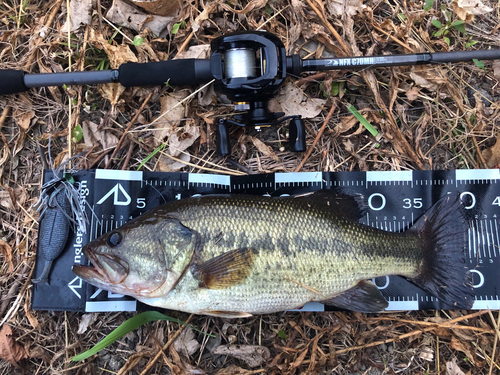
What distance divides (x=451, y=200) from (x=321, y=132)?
1.19m

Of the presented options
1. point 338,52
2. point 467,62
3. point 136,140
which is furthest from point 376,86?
point 136,140

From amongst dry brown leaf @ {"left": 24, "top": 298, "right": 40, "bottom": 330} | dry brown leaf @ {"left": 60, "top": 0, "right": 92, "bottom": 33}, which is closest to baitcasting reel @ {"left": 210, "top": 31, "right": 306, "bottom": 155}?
dry brown leaf @ {"left": 60, "top": 0, "right": 92, "bottom": 33}

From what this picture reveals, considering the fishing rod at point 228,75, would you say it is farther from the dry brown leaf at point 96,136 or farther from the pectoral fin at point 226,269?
the pectoral fin at point 226,269

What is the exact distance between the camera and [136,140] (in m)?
2.82

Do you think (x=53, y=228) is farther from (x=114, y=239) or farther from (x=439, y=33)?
(x=439, y=33)

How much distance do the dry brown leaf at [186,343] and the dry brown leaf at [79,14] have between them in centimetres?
281

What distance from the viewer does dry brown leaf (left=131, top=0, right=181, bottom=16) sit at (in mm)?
2750

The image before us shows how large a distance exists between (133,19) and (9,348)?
2940 millimetres

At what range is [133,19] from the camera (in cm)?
285

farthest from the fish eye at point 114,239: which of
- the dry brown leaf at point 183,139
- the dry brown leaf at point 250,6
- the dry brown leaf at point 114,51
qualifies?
the dry brown leaf at point 250,6

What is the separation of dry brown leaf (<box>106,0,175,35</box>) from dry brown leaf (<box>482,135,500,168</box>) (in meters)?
3.03

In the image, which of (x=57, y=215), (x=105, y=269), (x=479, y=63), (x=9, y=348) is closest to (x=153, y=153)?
(x=57, y=215)

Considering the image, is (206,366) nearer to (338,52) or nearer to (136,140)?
(136,140)

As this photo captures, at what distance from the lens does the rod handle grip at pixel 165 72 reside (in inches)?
102
